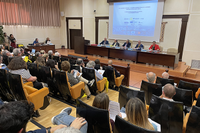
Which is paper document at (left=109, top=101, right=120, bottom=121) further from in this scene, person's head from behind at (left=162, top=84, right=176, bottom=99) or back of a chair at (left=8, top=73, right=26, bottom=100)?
back of a chair at (left=8, top=73, right=26, bottom=100)

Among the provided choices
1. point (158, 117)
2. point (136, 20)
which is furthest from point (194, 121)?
point (136, 20)

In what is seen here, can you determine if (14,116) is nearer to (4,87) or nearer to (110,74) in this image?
(4,87)

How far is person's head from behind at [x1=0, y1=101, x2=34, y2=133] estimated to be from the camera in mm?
956

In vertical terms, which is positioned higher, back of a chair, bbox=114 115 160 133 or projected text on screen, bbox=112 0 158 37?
projected text on screen, bbox=112 0 158 37

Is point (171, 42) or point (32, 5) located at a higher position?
point (32, 5)

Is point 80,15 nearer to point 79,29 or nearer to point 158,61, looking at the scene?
point 79,29

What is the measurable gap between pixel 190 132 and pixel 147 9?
748 centimetres

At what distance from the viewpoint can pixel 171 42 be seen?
770 centimetres

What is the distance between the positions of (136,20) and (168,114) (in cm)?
744

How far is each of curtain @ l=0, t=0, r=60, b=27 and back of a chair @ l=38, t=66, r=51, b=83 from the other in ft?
25.2

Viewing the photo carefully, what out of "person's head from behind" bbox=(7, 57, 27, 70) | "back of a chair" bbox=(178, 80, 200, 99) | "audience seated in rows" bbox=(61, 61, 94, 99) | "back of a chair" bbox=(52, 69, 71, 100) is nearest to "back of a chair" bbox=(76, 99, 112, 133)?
"back of a chair" bbox=(52, 69, 71, 100)

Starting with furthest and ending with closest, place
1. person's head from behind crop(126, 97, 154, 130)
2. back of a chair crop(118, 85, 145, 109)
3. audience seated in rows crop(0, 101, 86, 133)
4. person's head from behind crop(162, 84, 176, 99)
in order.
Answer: back of a chair crop(118, 85, 145, 109)
person's head from behind crop(162, 84, 176, 99)
person's head from behind crop(126, 97, 154, 130)
audience seated in rows crop(0, 101, 86, 133)

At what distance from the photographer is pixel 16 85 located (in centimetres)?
245

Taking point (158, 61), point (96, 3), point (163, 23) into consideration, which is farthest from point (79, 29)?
point (158, 61)
